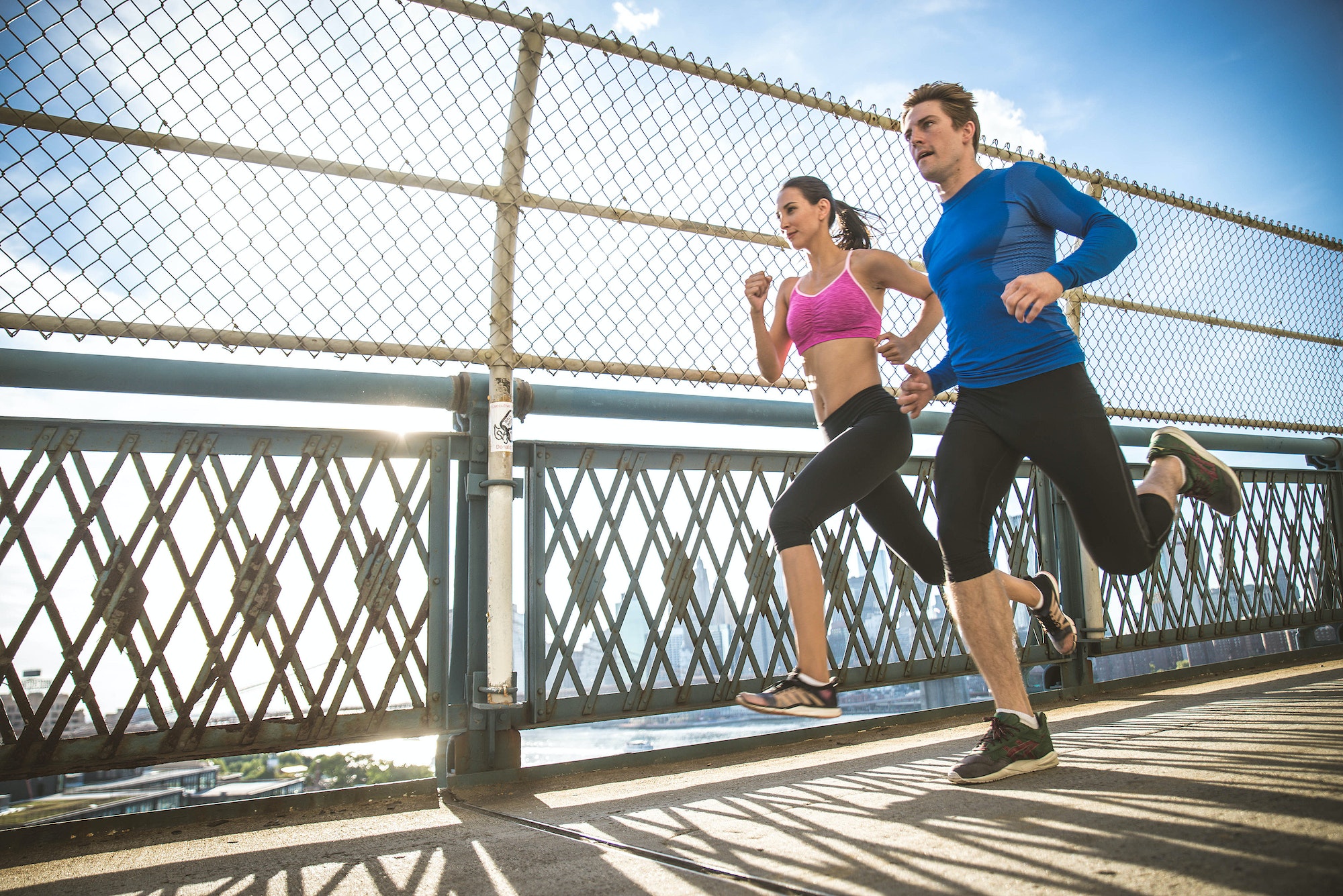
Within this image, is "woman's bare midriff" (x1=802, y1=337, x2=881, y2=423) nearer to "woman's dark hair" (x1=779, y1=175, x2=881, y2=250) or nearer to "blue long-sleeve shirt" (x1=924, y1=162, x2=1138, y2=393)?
"blue long-sleeve shirt" (x1=924, y1=162, x2=1138, y2=393)

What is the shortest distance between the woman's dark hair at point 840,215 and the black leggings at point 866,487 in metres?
0.76

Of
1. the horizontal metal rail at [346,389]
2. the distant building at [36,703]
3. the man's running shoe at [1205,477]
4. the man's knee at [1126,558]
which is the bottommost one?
the distant building at [36,703]

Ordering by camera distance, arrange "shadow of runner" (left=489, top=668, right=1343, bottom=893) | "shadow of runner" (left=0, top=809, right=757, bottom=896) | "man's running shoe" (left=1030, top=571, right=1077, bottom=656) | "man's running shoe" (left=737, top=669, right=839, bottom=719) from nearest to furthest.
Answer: "shadow of runner" (left=489, top=668, right=1343, bottom=893) → "shadow of runner" (left=0, top=809, right=757, bottom=896) → "man's running shoe" (left=737, top=669, right=839, bottom=719) → "man's running shoe" (left=1030, top=571, right=1077, bottom=656)

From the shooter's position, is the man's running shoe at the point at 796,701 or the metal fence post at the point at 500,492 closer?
the man's running shoe at the point at 796,701

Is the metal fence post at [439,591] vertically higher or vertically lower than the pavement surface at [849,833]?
higher

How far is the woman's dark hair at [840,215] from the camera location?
Answer: 2.98m

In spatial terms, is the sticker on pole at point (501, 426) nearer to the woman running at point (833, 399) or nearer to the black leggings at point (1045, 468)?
the woman running at point (833, 399)

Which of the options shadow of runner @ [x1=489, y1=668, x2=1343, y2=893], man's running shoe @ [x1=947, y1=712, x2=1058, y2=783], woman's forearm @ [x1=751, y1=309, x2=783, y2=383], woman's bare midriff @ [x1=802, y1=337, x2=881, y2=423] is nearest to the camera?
shadow of runner @ [x1=489, y1=668, x2=1343, y2=893]

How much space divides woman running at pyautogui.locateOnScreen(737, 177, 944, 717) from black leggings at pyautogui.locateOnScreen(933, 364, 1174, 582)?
24 centimetres

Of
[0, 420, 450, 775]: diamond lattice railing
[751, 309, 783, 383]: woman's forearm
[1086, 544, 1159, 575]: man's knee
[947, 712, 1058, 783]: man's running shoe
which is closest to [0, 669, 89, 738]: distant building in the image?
[0, 420, 450, 775]: diamond lattice railing

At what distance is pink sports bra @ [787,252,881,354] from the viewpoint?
278 cm

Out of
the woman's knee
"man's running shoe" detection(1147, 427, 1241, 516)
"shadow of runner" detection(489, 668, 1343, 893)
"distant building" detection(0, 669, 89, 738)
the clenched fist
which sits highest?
the clenched fist

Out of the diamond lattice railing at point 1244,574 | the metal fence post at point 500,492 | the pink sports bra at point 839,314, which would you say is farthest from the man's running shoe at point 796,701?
the diamond lattice railing at point 1244,574

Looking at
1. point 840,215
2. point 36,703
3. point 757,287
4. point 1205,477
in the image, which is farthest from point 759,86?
point 36,703
